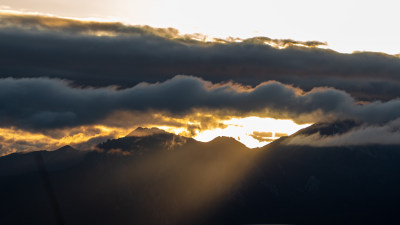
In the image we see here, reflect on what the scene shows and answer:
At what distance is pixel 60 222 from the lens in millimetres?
34125

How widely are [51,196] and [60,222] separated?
5.18ft

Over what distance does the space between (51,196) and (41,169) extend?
1.81m

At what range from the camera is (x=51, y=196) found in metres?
34.1

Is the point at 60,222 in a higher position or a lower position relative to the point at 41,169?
lower

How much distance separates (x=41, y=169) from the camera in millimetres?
34812

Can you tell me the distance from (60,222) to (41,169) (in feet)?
10.8
